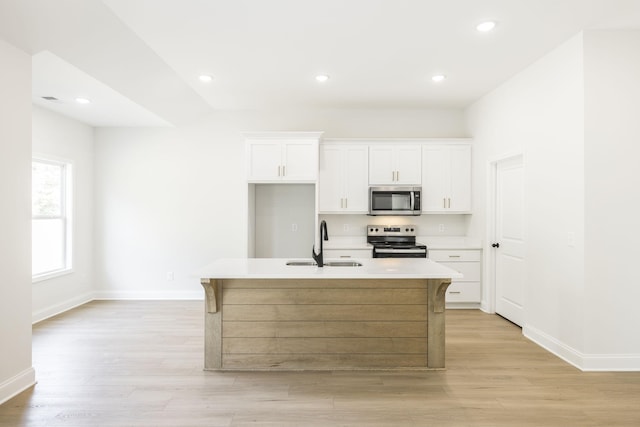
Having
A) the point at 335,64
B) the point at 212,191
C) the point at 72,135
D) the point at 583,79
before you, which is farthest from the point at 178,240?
the point at 583,79

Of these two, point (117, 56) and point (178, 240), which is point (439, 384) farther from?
point (178, 240)

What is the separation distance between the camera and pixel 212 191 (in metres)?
5.80

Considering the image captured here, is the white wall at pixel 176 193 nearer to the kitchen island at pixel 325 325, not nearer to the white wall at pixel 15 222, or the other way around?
the kitchen island at pixel 325 325

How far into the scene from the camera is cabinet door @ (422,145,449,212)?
548 centimetres

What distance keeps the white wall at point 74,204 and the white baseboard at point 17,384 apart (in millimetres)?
2065

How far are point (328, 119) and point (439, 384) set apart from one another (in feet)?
13.1

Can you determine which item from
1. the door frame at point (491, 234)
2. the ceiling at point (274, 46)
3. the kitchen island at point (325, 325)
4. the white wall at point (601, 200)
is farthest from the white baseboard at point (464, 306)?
the ceiling at point (274, 46)

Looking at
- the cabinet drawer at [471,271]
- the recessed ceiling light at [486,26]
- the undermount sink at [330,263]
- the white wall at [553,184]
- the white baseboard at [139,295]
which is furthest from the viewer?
the white baseboard at [139,295]

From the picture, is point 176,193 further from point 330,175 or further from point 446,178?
point 446,178

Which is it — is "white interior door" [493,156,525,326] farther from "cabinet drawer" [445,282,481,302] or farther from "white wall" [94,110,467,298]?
"white wall" [94,110,467,298]

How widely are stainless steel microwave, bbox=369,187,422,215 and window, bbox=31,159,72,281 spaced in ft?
13.6

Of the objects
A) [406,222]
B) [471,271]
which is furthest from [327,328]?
[406,222]

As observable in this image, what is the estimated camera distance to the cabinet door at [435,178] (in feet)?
18.0

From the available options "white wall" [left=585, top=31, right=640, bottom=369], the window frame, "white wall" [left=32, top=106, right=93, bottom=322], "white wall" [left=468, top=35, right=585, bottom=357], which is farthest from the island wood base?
the window frame
